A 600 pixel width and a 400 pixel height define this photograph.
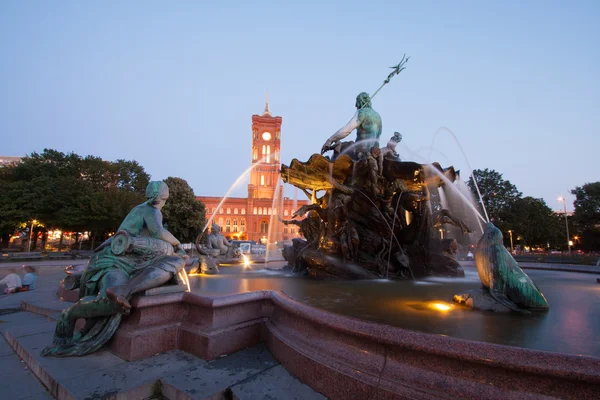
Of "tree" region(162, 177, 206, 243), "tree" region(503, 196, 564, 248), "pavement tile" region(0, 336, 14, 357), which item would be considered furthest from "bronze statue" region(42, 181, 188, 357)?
"tree" region(503, 196, 564, 248)

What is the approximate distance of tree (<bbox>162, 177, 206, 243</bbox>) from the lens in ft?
109

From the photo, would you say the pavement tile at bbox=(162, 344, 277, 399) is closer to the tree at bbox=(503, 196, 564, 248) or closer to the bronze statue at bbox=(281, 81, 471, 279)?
the bronze statue at bbox=(281, 81, 471, 279)

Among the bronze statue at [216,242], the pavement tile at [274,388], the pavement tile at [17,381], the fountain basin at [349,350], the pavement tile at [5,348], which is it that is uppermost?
the bronze statue at [216,242]

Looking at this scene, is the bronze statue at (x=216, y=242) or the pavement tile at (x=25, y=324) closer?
the pavement tile at (x=25, y=324)

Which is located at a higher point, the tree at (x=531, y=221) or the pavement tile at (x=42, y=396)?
the tree at (x=531, y=221)

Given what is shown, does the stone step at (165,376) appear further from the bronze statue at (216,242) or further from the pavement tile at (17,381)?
the bronze statue at (216,242)

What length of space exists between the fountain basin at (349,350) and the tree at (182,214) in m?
32.0

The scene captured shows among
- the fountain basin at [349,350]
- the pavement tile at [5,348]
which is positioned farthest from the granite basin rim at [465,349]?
the pavement tile at [5,348]

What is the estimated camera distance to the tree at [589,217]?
37031 millimetres

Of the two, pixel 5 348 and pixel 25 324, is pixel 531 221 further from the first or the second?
pixel 5 348

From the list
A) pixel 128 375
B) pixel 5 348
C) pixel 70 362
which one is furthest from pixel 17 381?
pixel 5 348

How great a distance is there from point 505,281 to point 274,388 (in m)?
3.07

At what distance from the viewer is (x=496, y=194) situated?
33.9 m

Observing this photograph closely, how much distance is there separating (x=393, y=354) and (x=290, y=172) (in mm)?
6228
